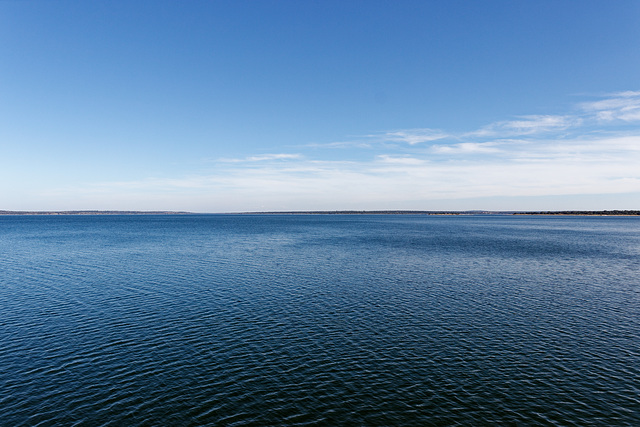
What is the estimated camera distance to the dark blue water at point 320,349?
19.4 m

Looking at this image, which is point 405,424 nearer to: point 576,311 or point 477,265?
point 576,311

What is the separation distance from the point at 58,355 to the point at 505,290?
46763 mm

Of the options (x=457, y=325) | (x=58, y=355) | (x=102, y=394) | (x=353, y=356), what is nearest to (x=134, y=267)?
(x=58, y=355)

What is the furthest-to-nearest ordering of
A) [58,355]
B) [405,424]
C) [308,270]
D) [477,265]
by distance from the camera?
[477,265] → [308,270] → [58,355] → [405,424]

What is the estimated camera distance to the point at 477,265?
6294cm

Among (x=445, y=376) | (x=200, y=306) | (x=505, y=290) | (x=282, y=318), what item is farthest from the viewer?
(x=505, y=290)

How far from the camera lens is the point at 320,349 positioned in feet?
88.3

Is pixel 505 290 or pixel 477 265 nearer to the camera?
pixel 505 290

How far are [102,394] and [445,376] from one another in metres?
21.1

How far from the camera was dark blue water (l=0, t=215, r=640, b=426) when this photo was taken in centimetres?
1944

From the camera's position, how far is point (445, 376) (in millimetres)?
22812

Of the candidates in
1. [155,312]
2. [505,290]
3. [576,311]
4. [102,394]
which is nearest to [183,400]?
[102,394]

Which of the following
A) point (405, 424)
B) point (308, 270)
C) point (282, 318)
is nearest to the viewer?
point (405, 424)

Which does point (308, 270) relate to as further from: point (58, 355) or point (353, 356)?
point (58, 355)
